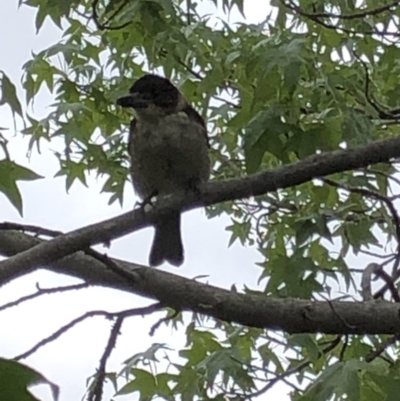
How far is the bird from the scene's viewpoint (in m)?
2.83

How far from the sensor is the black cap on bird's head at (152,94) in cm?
274

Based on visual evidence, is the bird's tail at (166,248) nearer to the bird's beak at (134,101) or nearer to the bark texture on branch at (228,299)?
the bird's beak at (134,101)

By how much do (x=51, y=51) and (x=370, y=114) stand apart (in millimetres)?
1060

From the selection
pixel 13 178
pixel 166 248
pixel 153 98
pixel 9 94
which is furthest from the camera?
pixel 166 248

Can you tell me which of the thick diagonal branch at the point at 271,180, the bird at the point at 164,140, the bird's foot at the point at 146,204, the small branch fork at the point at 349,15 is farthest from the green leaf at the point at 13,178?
the bird at the point at 164,140

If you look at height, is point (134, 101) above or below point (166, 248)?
above

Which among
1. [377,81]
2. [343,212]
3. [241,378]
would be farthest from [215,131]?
[241,378]

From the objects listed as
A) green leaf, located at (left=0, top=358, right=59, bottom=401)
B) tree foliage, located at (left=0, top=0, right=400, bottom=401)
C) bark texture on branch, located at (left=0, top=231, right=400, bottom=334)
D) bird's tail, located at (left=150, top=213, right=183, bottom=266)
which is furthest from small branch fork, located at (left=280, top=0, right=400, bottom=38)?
green leaf, located at (left=0, top=358, right=59, bottom=401)

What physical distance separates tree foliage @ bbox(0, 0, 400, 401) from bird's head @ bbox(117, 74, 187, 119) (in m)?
0.05

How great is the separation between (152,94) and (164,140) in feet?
0.54

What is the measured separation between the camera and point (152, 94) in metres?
2.87

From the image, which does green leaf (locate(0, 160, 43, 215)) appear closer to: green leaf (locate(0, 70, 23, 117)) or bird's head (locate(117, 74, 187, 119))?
green leaf (locate(0, 70, 23, 117))

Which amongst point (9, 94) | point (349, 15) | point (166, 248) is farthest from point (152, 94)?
point (9, 94)

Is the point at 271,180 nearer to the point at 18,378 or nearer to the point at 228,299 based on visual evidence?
the point at 228,299
